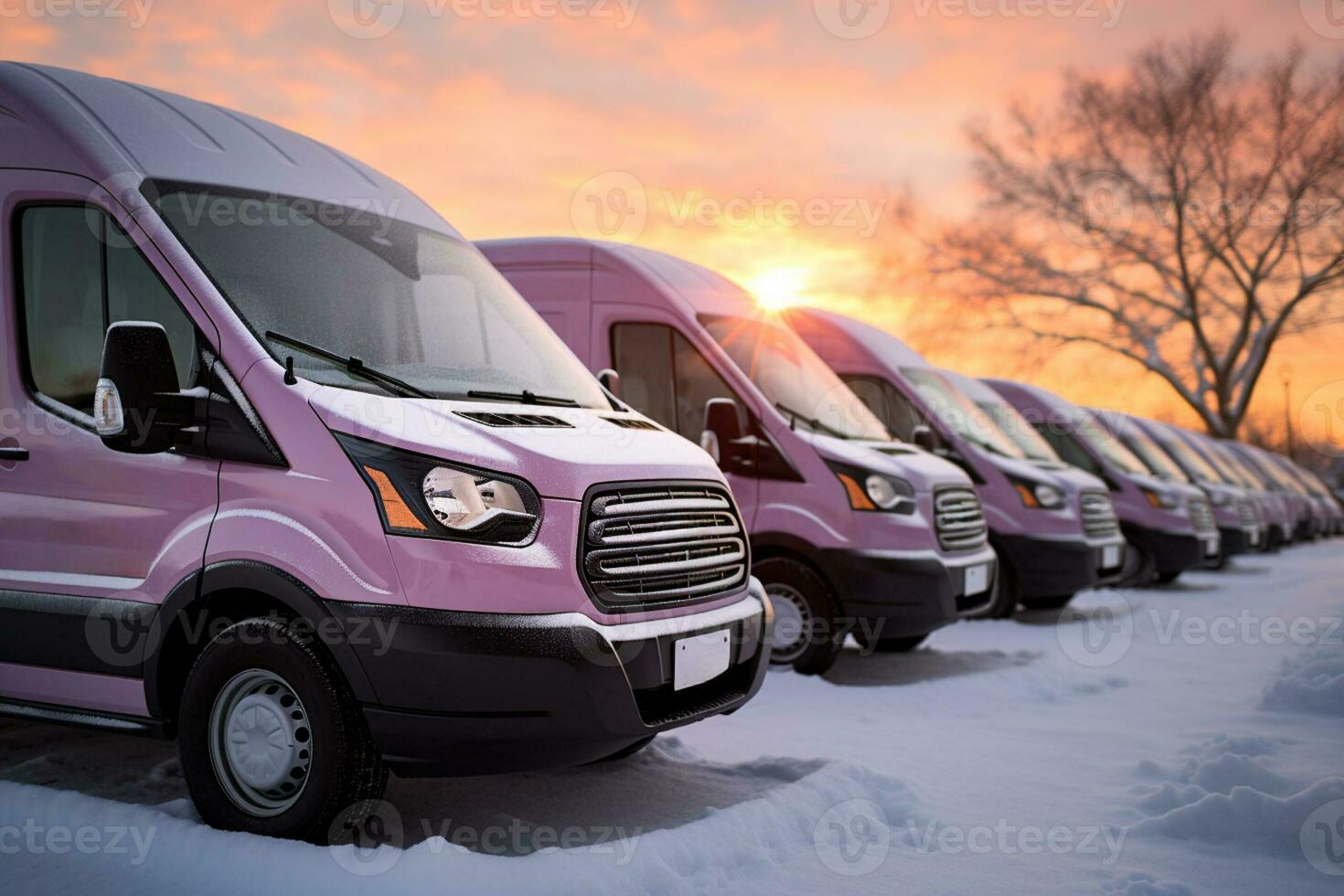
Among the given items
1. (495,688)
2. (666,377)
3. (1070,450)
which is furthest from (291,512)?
(1070,450)

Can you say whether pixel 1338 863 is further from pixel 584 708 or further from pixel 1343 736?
pixel 584 708

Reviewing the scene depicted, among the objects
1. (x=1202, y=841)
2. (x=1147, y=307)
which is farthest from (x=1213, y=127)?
(x=1202, y=841)

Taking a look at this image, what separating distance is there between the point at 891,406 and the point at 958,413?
887mm

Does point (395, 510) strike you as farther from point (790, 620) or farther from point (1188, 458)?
point (1188, 458)

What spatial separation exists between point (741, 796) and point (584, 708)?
47.9 inches

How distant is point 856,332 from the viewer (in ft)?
33.0

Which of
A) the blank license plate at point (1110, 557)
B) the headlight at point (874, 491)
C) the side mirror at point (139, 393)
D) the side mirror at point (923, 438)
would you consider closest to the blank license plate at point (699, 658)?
the side mirror at point (139, 393)

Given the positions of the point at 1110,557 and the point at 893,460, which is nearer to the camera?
the point at 893,460

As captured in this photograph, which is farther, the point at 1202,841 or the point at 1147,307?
the point at 1147,307

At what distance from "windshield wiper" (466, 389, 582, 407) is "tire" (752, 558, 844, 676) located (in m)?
2.70

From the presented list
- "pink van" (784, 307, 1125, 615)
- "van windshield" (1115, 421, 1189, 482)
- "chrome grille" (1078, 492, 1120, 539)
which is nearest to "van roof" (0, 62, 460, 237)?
"pink van" (784, 307, 1125, 615)

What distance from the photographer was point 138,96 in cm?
489

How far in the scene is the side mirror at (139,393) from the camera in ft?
12.6

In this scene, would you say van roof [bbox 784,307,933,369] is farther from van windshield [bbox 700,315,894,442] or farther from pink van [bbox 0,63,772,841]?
pink van [bbox 0,63,772,841]
